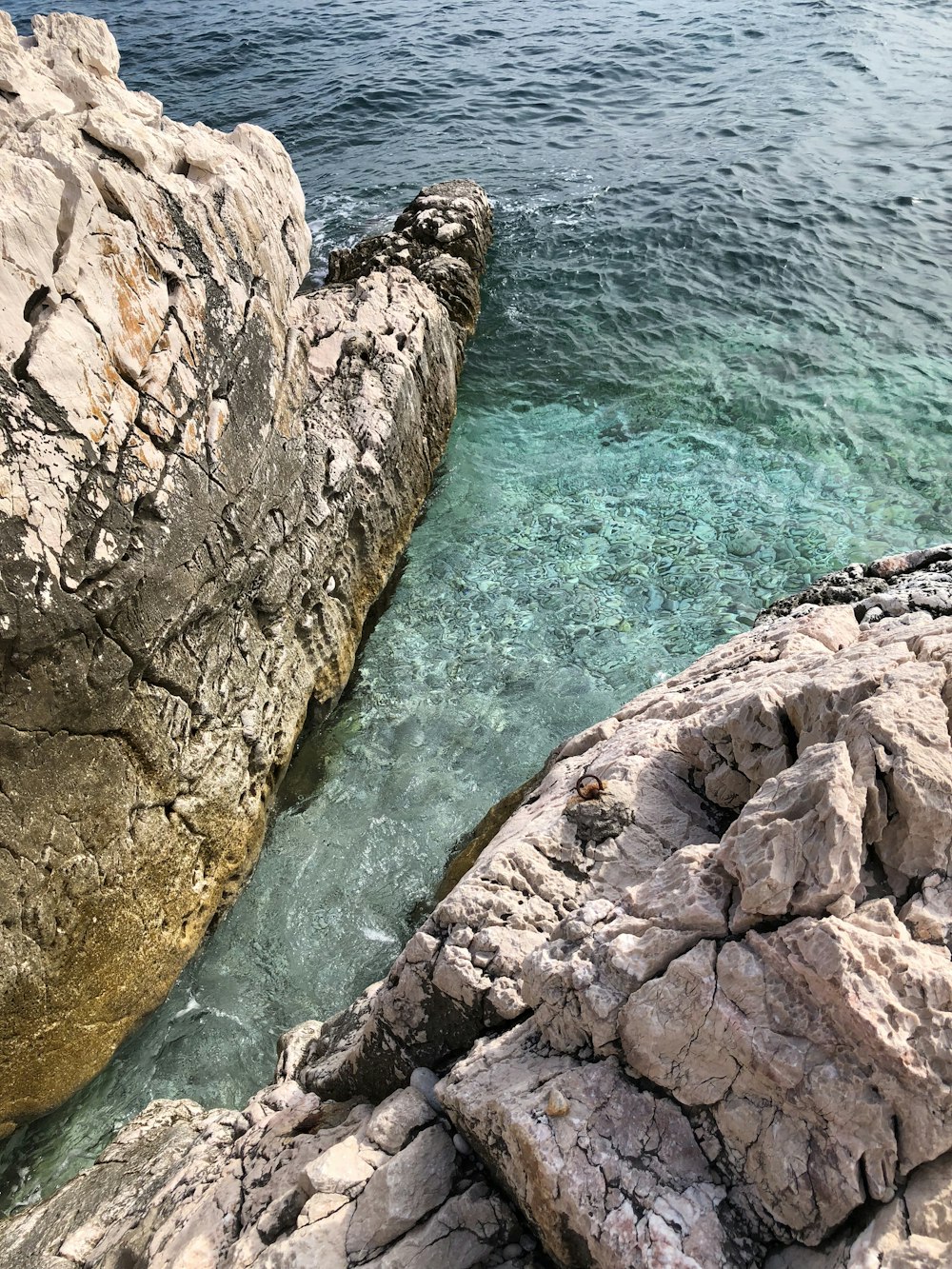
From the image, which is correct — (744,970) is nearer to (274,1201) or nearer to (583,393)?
(274,1201)

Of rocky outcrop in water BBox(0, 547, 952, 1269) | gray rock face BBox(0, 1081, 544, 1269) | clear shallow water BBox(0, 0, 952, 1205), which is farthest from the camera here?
clear shallow water BBox(0, 0, 952, 1205)

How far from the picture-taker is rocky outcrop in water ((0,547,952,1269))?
2.46 metres

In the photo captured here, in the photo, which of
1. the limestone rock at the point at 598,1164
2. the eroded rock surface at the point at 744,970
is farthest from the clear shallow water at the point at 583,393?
the limestone rock at the point at 598,1164

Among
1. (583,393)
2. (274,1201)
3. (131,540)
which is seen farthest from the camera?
(583,393)

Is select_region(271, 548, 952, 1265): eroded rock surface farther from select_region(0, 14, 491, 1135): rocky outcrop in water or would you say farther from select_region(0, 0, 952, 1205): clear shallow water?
select_region(0, 0, 952, 1205): clear shallow water

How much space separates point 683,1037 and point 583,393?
389 inches

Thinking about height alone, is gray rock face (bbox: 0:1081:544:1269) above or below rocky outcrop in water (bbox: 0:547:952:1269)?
below

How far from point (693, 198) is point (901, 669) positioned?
14550 millimetres

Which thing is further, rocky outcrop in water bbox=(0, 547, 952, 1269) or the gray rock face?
the gray rock face

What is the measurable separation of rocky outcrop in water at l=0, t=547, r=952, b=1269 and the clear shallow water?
199 centimetres

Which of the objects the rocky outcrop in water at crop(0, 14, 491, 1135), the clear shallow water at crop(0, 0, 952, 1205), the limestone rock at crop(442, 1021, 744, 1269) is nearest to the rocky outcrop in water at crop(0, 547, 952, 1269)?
the limestone rock at crop(442, 1021, 744, 1269)

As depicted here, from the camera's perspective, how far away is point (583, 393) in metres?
11.4

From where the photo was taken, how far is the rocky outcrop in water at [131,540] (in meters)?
4.43

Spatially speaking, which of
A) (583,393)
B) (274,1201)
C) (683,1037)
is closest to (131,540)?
(274,1201)
